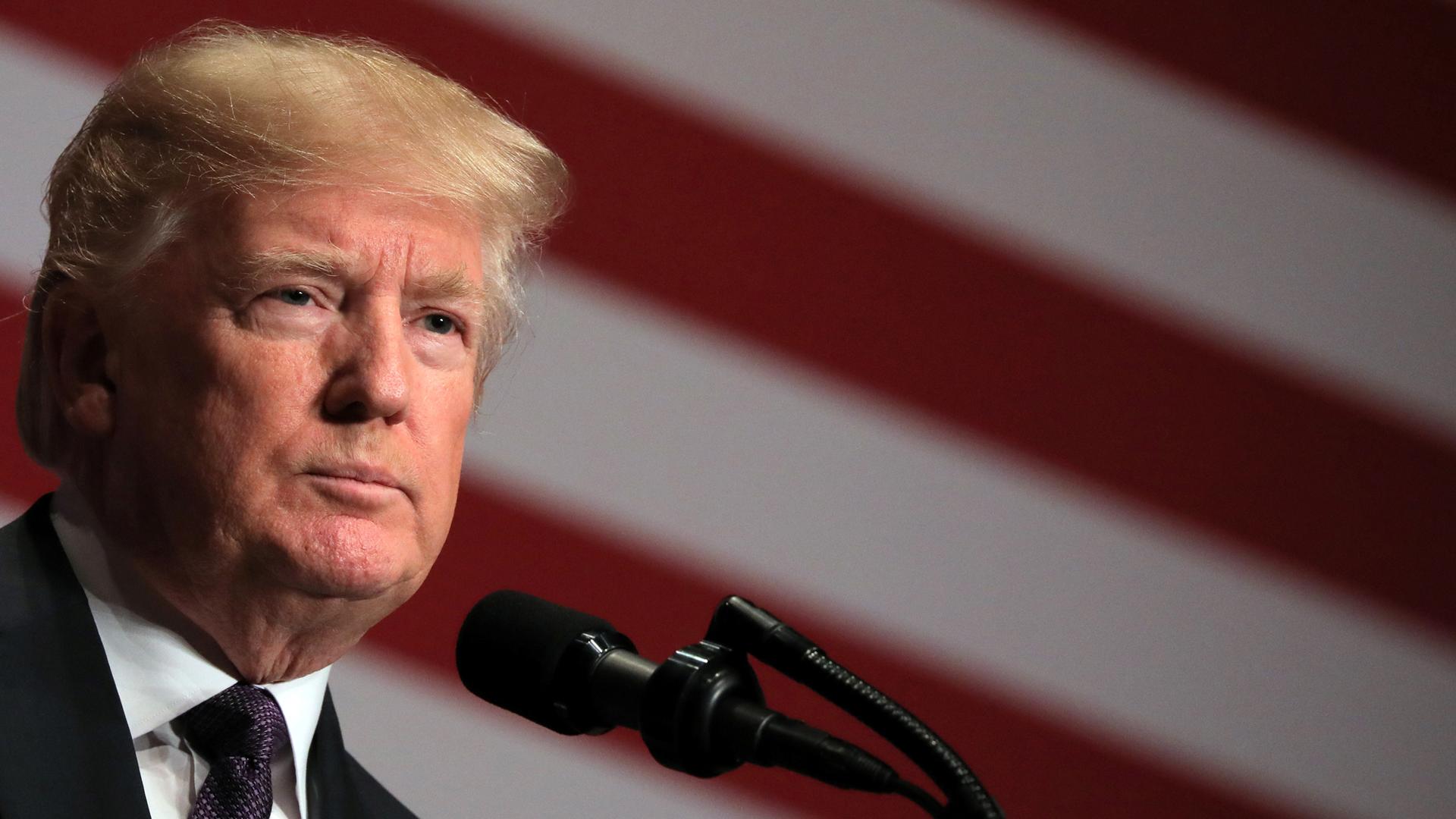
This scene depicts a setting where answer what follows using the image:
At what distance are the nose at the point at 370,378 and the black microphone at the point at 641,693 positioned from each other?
6.3 inches

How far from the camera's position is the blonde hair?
3.65 ft

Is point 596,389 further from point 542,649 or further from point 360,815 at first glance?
point 542,649

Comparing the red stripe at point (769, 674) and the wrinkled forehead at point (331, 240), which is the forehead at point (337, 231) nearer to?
the wrinkled forehead at point (331, 240)

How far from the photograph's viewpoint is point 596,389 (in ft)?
6.28

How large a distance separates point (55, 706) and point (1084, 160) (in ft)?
5.13

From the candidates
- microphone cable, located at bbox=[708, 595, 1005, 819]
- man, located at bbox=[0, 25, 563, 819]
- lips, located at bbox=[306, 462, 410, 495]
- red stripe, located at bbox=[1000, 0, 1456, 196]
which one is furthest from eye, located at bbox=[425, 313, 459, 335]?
red stripe, located at bbox=[1000, 0, 1456, 196]

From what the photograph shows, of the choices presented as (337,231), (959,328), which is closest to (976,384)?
(959,328)

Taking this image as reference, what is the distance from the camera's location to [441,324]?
45.6 inches

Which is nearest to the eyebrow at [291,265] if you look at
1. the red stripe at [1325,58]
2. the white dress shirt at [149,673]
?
the white dress shirt at [149,673]

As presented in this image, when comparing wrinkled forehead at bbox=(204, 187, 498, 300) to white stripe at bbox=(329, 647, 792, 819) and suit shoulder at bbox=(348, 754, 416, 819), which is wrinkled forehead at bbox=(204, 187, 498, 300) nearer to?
suit shoulder at bbox=(348, 754, 416, 819)

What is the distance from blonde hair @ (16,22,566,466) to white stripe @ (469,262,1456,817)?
641mm

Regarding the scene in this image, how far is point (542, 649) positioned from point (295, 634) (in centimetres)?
27

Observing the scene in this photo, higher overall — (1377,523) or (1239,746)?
(1377,523)

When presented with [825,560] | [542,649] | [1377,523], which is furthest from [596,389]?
[1377,523]
